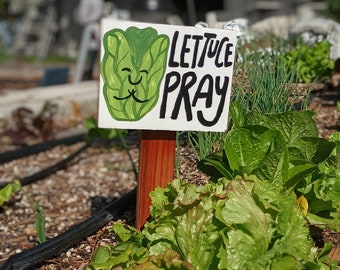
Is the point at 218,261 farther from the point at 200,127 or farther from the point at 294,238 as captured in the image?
the point at 200,127

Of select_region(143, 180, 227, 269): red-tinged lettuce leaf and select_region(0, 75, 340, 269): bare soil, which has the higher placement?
select_region(143, 180, 227, 269): red-tinged lettuce leaf

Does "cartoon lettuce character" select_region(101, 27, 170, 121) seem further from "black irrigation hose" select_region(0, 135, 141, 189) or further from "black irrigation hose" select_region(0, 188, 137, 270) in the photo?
"black irrigation hose" select_region(0, 135, 141, 189)

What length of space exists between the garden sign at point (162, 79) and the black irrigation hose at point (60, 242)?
0.45 m

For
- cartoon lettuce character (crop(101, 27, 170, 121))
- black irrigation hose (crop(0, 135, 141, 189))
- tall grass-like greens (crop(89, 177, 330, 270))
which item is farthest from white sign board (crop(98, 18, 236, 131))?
black irrigation hose (crop(0, 135, 141, 189))

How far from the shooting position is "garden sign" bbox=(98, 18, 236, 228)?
2.29 m

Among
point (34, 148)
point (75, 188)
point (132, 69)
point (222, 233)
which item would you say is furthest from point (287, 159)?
point (34, 148)

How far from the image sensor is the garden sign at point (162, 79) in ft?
7.52

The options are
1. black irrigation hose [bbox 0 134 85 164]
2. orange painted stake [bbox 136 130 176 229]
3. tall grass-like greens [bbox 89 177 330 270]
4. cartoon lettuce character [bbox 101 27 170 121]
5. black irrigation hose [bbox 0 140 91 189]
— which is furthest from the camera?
black irrigation hose [bbox 0 134 85 164]

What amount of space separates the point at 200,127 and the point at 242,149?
0.63ft

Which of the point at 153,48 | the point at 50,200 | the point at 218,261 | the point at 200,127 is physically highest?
the point at 153,48

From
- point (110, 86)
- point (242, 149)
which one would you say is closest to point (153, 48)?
point (110, 86)

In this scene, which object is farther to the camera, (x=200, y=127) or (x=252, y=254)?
(x=200, y=127)

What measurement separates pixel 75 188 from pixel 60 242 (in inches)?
66.1

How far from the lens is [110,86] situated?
7.54ft
